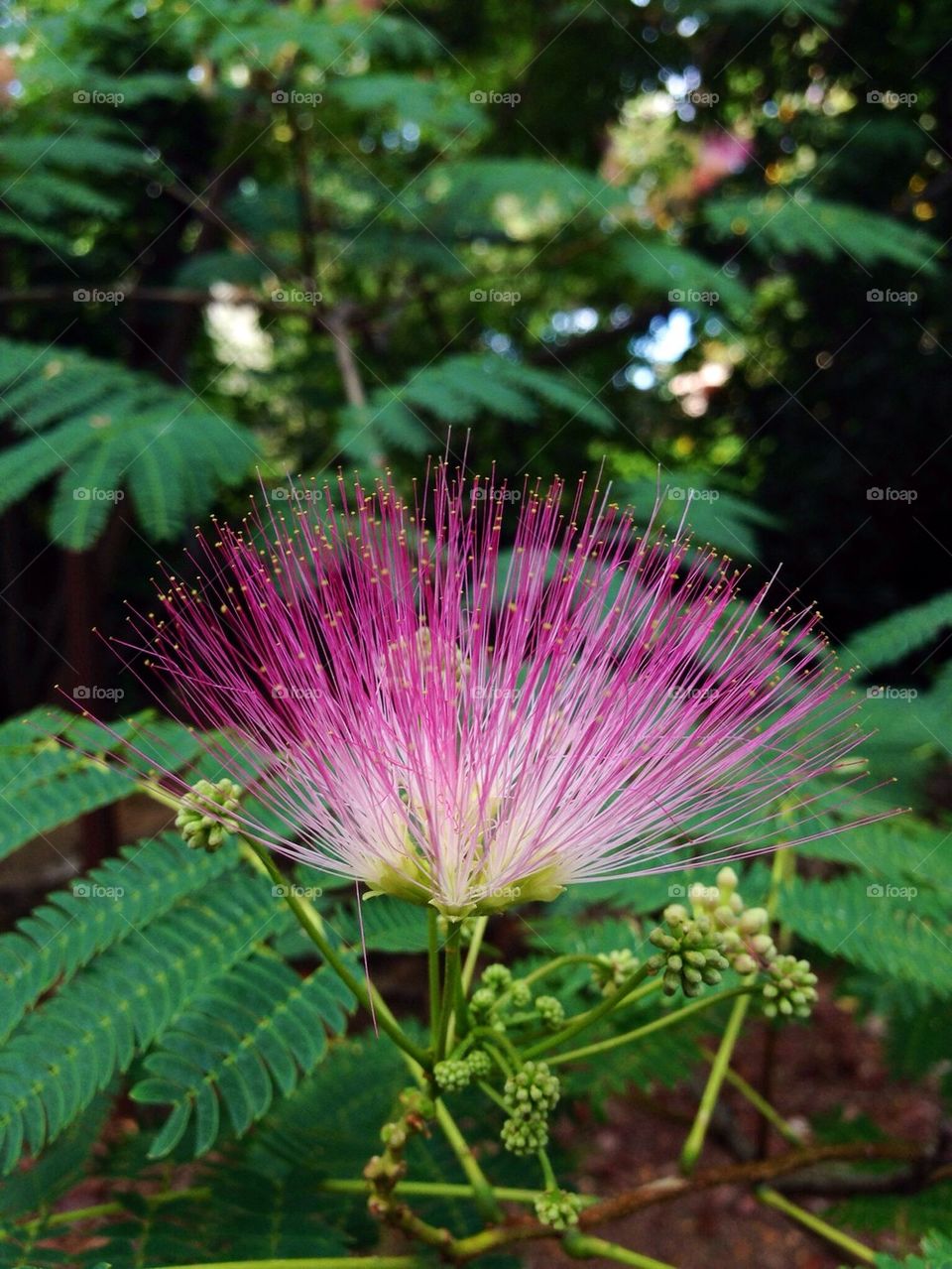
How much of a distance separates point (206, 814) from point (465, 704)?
323 millimetres

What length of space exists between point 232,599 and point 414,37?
275cm

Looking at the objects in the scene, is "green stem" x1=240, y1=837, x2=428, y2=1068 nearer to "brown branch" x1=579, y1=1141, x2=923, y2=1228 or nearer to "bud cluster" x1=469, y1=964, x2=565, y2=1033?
"bud cluster" x1=469, y1=964, x2=565, y2=1033

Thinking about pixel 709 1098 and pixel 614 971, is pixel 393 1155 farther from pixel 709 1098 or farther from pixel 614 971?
pixel 709 1098

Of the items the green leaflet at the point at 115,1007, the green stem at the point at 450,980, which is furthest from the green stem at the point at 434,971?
the green leaflet at the point at 115,1007

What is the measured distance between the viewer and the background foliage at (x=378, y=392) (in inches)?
52.6

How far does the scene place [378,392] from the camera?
2598 mm

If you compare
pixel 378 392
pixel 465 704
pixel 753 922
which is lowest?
pixel 753 922

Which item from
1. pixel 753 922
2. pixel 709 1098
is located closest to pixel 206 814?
pixel 753 922

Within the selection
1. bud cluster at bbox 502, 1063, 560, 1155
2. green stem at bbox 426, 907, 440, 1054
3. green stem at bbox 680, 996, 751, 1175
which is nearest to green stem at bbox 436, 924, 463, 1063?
green stem at bbox 426, 907, 440, 1054

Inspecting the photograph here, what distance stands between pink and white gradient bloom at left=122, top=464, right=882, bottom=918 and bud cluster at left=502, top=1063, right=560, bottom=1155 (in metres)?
0.21

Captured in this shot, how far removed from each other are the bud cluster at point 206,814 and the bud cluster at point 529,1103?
1.50 feet

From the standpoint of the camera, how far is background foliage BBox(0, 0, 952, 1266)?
4.38 feet

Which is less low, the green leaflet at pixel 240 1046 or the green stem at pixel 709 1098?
the green stem at pixel 709 1098

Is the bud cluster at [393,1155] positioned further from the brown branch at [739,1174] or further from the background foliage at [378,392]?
the brown branch at [739,1174]
